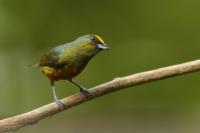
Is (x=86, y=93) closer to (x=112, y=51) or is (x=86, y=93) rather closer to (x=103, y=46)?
(x=103, y=46)

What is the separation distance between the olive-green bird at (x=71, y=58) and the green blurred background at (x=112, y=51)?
191cm

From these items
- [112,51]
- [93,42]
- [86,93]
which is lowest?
[112,51]

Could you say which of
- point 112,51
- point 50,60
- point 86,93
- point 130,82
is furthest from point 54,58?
point 112,51

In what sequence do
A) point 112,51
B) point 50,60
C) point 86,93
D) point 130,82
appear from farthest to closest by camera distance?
1. point 112,51
2. point 50,60
3. point 86,93
4. point 130,82

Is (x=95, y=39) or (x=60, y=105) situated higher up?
(x=95, y=39)

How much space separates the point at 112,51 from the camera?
4.34 meters

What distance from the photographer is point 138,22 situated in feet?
14.1

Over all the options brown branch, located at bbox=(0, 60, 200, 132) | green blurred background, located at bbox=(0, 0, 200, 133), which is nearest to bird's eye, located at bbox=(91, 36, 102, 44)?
brown branch, located at bbox=(0, 60, 200, 132)

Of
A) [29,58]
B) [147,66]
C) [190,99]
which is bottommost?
[190,99]

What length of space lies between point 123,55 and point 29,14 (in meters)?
0.71

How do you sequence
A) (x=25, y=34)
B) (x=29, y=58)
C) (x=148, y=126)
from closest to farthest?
1. (x=148, y=126)
2. (x=29, y=58)
3. (x=25, y=34)

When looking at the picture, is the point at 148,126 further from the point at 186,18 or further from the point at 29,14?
the point at 29,14

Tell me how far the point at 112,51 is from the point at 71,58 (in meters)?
2.57

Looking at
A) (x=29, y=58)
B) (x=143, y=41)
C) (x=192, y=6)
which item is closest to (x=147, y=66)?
(x=143, y=41)
